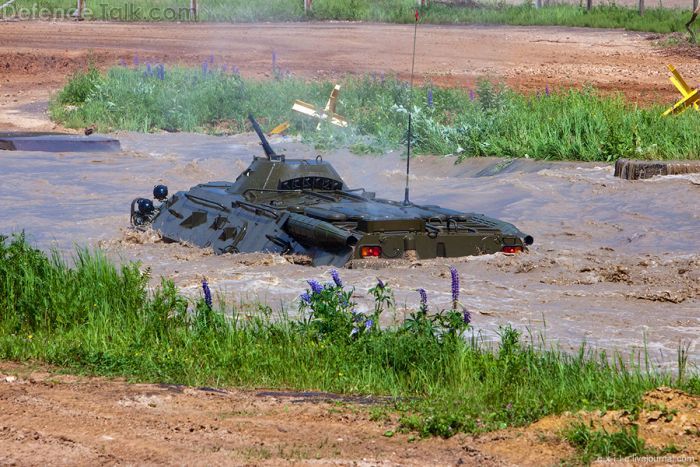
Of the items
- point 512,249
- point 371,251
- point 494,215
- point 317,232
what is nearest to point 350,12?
point 494,215

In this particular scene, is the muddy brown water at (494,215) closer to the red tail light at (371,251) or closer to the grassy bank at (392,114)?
the red tail light at (371,251)

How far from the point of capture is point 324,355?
9398 mm

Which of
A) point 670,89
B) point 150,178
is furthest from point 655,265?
point 670,89

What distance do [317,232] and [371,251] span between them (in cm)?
59

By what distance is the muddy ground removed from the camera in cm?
726

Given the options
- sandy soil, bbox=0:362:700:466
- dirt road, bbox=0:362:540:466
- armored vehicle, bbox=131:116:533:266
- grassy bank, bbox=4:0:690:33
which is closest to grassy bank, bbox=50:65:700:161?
armored vehicle, bbox=131:116:533:266

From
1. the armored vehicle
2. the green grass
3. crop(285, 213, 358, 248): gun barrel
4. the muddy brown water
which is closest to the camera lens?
the green grass

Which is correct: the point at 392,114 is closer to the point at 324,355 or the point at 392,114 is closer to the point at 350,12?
the point at 324,355

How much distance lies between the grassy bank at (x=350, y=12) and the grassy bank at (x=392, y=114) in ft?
30.8

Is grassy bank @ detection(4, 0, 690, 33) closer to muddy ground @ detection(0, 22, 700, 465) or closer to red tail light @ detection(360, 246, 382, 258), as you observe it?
muddy ground @ detection(0, 22, 700, 465)

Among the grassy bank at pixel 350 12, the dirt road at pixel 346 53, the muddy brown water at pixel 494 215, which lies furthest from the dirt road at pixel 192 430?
the grassy bank at pixel 350 12

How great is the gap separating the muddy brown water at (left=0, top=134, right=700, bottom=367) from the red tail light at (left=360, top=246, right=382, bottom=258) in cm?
16

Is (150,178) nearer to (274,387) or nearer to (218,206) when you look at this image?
(218,206)

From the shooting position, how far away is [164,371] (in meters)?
9.09
